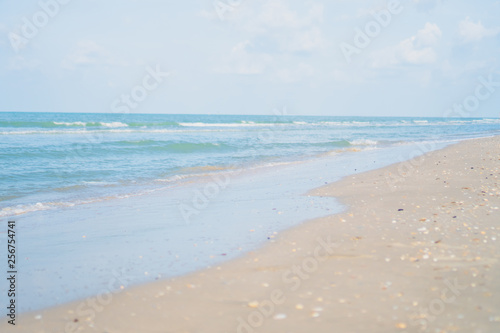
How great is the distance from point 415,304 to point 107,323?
9.99 feet

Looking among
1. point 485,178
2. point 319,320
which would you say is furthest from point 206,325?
point 485,178

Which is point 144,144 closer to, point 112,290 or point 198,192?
point 198,192
